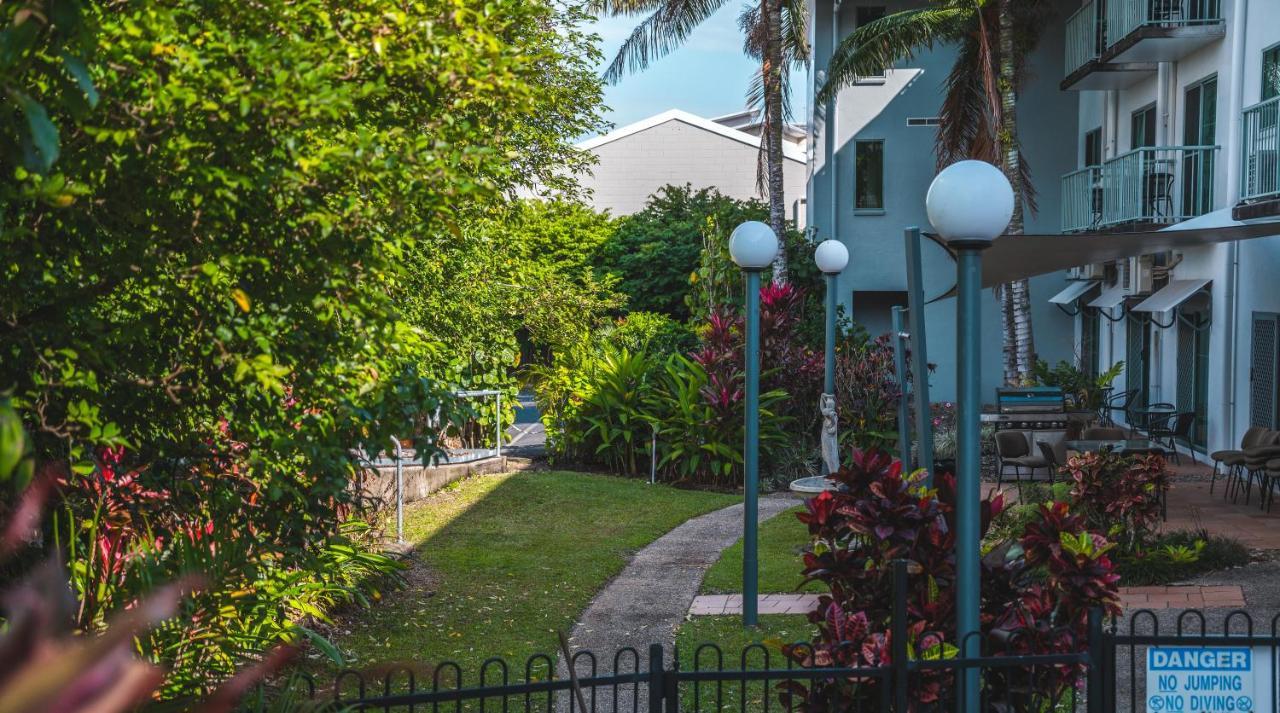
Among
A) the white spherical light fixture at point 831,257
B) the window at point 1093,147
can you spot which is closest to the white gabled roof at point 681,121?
the window at point 1093,147

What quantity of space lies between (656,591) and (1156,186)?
40.0 feet

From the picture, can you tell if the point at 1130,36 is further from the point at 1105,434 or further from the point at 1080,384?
the point at 1105,434

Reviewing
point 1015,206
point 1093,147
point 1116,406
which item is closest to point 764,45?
point 1015,206

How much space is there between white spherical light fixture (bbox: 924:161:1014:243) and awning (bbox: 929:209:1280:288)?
4.67 meters

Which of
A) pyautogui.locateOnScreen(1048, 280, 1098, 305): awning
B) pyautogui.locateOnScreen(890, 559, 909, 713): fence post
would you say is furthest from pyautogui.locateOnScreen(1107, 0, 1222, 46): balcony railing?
pyautogui.locateOnScreen(890, 559, 909, 713): fence post

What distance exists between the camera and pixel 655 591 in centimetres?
991

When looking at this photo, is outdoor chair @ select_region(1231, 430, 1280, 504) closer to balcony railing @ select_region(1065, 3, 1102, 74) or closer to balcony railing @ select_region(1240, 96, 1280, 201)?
balcony railing @ select_region(1240, 96, 1280, 201)

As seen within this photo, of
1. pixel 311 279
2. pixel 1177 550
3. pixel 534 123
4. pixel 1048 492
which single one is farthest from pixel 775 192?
pixel 311 279

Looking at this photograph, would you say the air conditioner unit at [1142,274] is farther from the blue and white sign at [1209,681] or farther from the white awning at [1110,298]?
the blue and white sign at [1209,681]

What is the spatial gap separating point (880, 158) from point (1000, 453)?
41.7ft

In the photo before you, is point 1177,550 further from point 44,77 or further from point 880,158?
point 880,158

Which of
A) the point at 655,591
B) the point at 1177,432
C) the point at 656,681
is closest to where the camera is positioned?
the point at 656,681

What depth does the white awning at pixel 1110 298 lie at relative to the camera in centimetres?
2042

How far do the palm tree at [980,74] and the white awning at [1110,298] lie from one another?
1292mm
